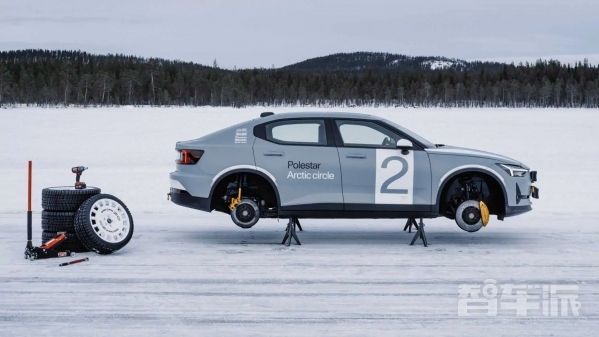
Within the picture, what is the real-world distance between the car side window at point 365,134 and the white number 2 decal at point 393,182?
293 mm

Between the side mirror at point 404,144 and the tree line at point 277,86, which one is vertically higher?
the tree line at point 277,86

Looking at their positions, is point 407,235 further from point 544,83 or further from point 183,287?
point 544,83

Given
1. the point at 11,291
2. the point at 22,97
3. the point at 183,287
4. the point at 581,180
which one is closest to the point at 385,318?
the point at 183,287

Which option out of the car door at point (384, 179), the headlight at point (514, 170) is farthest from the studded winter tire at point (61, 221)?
the headlight at point (514, 170)

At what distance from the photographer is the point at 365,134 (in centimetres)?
965

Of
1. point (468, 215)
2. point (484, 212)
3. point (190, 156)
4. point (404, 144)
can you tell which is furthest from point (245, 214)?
point (484, 212)

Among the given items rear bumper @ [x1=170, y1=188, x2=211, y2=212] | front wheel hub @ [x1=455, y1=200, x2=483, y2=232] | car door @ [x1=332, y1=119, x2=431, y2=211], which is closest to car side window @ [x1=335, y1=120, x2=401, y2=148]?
car door @ [x1=332, y1=119, x2=431, y2=211]

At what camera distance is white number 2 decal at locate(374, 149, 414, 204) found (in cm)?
939

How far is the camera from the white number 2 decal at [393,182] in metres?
9.39

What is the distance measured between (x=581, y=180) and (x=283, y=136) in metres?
11.5

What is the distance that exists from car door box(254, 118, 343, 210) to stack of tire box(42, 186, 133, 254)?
1.85 m

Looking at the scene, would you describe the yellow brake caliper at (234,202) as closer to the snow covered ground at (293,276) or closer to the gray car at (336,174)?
the gray car at (336,174)

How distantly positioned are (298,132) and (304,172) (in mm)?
570

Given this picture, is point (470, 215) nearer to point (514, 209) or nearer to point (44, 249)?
point (514, 209)
